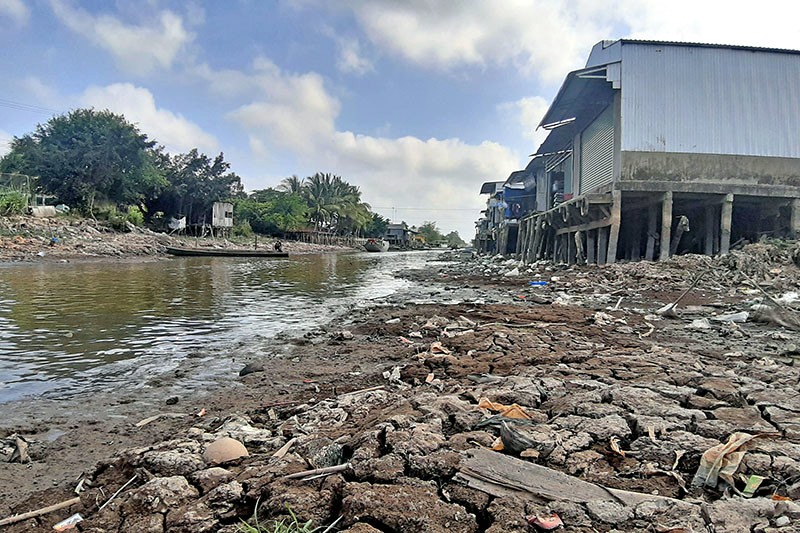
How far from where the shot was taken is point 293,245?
52312mm

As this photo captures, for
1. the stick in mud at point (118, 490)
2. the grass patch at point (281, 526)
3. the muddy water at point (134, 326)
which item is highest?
the grass patch at point (281, 526)

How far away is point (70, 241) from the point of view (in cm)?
2719

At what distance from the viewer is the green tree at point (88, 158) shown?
1342 inches

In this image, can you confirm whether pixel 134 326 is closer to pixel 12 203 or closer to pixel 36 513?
pixel 36 513

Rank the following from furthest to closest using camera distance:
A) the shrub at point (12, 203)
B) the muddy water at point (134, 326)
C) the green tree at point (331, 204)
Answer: the green tree at point (331, 204)
the shrub at point (12, 203)
the muddy water at point (134, 326)

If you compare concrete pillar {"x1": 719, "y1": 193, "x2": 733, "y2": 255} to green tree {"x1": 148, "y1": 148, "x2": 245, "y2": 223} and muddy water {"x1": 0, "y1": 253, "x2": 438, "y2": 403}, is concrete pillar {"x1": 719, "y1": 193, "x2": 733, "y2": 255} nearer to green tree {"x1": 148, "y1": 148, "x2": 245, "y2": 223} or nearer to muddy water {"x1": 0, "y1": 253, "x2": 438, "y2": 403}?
muddy water {"x1": 0, "y1": 253, "x2": 438, "y2": 403}

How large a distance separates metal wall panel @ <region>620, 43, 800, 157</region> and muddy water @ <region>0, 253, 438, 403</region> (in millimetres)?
9213

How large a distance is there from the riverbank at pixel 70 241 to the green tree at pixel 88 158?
14.4ft

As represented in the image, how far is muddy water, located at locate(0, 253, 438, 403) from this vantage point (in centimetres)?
504

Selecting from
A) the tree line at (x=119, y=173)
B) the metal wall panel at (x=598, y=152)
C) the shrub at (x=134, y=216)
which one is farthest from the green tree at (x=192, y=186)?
the metal wall panel at (x=598, y=152)

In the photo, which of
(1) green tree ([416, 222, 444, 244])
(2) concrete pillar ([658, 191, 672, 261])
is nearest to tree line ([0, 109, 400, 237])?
(2) concrete pillar ([658, 191, 672, 261])

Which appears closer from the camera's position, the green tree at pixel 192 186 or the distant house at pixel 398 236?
the green tree at pixel 192 186

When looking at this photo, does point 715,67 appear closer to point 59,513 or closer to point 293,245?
point 59,513

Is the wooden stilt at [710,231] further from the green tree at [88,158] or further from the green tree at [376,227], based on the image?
the green tree at [376,227]
